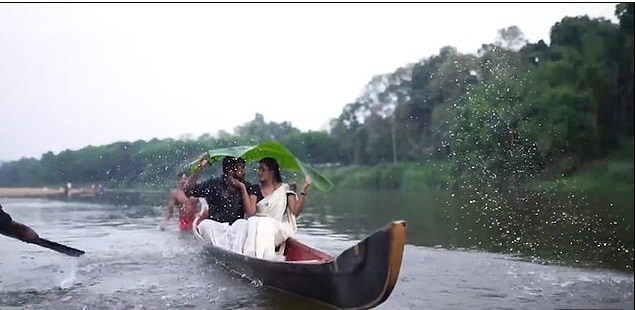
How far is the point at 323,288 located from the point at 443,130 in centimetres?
1240

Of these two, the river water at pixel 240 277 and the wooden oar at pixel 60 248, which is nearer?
the river water at pixel 240 277

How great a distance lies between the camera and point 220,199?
8.33 meters

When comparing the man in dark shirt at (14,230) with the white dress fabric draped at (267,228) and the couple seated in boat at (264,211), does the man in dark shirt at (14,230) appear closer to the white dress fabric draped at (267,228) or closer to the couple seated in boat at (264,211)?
the couple seated in boat at (264,211)

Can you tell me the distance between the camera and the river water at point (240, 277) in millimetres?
5691

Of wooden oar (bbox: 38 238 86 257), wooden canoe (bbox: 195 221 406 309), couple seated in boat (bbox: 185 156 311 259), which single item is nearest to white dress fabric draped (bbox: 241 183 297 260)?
couple seated in boat (bbox: 185 156 311 259)

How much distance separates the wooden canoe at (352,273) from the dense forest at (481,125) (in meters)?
1.39

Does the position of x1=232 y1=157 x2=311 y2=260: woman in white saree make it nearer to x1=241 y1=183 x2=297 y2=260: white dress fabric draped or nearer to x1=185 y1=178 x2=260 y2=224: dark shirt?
x1=241 y1=183 x2=297 y2=260: white dress fabric draped

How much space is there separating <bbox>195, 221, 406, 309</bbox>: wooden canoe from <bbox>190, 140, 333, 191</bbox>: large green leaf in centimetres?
72

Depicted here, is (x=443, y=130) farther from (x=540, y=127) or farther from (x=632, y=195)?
(x=632, y=195)

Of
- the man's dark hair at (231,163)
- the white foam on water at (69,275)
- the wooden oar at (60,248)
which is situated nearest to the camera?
the white foam on water at (69,275)

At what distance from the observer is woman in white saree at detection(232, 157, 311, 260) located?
6301 mm

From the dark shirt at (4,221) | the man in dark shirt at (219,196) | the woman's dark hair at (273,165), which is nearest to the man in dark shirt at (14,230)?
the dark shirt at (4,221)

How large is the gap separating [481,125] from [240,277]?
815 centimetres

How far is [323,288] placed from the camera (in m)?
5.18
